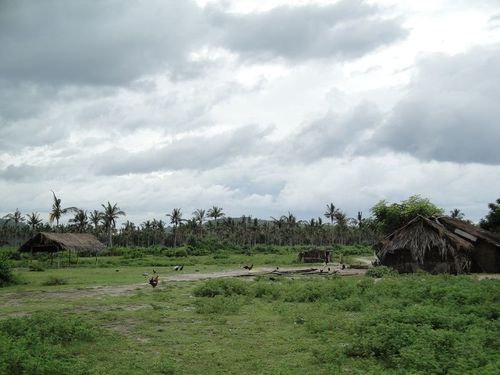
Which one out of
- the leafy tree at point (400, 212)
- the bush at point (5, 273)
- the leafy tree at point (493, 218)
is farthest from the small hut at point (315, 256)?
the bush at point (5, 273)

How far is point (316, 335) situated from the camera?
11891 mm

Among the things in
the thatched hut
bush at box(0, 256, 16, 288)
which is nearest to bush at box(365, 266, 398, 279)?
the thatched hut

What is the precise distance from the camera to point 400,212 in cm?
4494

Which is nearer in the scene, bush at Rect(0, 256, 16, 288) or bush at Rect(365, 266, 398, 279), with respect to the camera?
bush at Rect(0, 256, 16, 288)

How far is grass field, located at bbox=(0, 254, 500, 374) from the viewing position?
8.73 m

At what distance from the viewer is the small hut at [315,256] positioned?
50844mm

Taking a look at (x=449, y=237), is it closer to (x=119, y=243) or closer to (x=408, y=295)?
(x=408, y=295)

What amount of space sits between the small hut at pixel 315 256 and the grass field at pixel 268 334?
31.9 meters

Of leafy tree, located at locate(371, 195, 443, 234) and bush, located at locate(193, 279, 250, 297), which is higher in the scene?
leafy tree, located at locate(371, 195, 443, 234)

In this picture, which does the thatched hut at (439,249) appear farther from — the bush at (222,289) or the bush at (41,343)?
the bush at (41,343)

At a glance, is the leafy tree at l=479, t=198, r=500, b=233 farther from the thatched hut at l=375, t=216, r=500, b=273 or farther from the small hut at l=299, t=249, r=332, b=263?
the small hut at l=299, t=249, r=332, b=263

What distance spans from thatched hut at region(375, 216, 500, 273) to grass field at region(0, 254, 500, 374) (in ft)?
37.1

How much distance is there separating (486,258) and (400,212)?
14724 millimetres

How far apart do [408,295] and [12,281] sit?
22.2 metres
